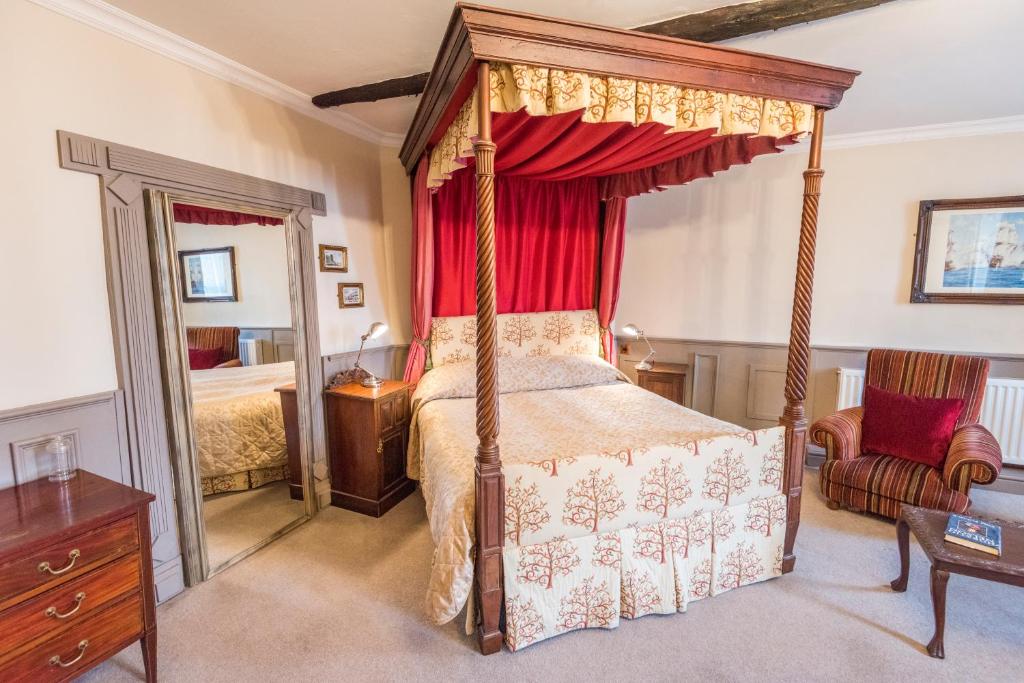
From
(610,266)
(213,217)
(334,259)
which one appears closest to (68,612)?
(213,217)

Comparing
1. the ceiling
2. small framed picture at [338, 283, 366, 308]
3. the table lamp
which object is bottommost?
the table lamp

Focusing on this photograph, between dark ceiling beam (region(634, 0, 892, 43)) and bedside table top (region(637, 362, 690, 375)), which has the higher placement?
dark ceiling beam (region(634, 0, 892, 43))

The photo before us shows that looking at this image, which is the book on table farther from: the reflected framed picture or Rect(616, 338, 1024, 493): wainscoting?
the reflected framed picture

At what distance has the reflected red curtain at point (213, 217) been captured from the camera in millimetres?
2261

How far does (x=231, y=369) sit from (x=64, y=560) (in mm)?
1193

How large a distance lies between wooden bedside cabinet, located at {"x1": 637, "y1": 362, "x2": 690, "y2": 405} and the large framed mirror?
272cm

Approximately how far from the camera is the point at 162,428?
218 cm

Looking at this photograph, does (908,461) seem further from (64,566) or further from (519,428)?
(64,566)

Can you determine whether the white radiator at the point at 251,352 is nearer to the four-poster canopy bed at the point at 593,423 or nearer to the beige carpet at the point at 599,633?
the four-poster canopy bed at the point at 593,423

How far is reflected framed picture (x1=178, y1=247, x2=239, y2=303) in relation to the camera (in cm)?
225

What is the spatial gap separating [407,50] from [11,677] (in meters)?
2.91

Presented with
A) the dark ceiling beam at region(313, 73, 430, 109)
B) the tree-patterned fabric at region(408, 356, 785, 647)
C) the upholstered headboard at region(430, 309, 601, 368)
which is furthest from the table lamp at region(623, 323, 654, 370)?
the dark ceiling beam at region(313, 73, 430, 109)

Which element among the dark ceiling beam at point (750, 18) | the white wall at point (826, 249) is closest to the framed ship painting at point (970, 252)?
the white wall at point (826, 249)

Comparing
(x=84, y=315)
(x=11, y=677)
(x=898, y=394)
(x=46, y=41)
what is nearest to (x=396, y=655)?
(x=11, y=677)
